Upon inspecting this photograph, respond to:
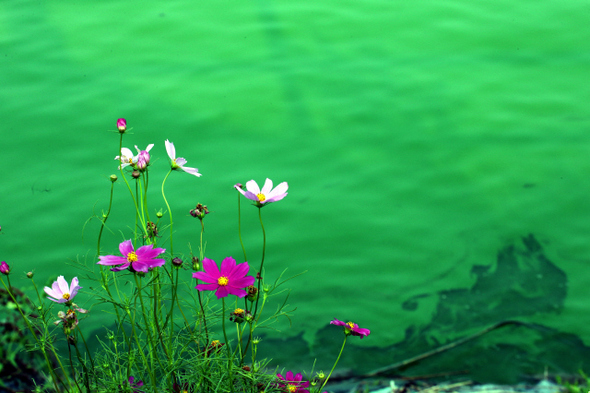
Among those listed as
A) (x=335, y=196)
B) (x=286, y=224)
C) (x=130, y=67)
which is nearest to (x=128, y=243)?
(x=286, y=224)

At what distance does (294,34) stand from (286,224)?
4.24 ft

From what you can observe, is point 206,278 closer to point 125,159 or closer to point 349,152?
point 125,159

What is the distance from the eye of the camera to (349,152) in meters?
2.30

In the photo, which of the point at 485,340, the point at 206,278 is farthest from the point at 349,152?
the point at 206,278

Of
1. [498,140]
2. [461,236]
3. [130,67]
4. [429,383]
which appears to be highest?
[130,67]

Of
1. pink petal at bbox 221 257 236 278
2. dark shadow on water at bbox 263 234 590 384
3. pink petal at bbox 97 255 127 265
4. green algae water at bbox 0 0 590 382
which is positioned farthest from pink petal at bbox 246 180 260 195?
dark shadow on water at bbox 263 234 590 384

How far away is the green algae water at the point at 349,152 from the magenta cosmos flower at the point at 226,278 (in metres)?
0.54

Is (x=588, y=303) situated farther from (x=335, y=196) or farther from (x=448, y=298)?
(x=335, y=196)

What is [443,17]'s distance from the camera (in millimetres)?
2988

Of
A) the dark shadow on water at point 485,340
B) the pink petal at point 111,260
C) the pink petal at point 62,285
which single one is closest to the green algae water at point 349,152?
the dark shadow on water at point 485,340

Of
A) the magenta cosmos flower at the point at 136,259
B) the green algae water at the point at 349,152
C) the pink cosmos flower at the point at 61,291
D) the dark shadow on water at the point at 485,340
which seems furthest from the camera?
the green algae water at the point at 349,152

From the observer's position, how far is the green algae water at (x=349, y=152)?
67.8 inches

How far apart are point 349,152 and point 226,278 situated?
144 cm

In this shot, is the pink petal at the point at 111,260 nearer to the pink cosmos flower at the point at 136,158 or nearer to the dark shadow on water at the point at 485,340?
the pink cosmos flower at the point at 136,158
